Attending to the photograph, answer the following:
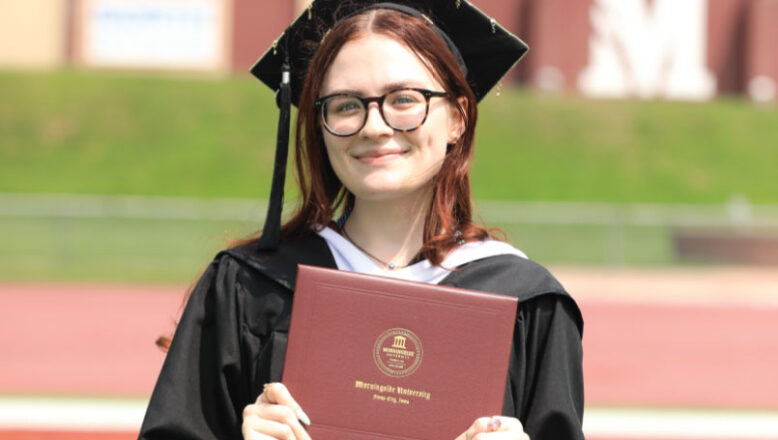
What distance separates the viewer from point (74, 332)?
33.6 feet

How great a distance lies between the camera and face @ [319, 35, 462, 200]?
6.69 feet

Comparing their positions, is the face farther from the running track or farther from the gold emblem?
the running track

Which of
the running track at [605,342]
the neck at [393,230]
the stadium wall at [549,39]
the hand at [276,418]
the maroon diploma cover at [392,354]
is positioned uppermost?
the stadium wall at [549,39]

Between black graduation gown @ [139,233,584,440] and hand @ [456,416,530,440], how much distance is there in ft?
0.66

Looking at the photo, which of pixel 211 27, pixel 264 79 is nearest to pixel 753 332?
pixel 264 79

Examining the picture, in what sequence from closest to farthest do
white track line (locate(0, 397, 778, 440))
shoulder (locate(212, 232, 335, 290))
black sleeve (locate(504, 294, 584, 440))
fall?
black sleeve (locate(504, 294, 584, 440))
shoulder (locate(212, 232, 335, 290))
white track line (locate(0, 397, 778, 440))

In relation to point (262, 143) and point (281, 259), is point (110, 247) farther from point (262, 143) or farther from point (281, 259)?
point (281, 259)

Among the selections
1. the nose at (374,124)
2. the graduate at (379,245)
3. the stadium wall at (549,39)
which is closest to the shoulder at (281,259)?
the graduate at (379,245)

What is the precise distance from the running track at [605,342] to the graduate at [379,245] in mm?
2175

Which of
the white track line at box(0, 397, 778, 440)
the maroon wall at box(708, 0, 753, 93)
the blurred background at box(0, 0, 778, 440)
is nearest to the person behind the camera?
the white track line at box(0, 397, 778, 440)

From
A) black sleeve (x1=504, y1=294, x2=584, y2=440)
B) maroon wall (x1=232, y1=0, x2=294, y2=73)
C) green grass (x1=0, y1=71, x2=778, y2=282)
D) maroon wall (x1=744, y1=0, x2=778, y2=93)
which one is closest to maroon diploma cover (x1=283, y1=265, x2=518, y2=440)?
black sleeve (x1=504, y1=294, x2=584, y2=440)

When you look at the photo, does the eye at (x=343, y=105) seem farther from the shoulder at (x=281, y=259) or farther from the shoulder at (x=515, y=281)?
the shoulder at (x=515, y=281)

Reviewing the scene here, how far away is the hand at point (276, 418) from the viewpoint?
182 cm

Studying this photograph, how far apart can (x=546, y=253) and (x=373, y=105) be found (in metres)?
14.3
